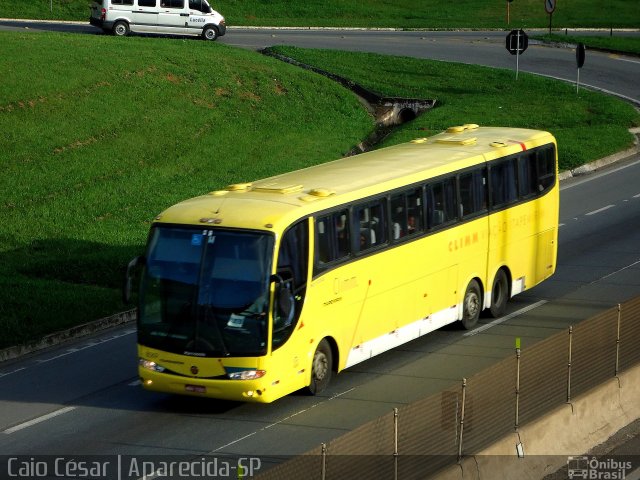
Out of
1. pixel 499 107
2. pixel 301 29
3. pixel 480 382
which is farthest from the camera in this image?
pixel 301 29

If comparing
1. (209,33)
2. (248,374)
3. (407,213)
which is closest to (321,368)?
(248,374)

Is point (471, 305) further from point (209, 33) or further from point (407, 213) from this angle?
point (209, 33)

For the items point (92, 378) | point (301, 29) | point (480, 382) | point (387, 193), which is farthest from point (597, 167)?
point (301, 29)

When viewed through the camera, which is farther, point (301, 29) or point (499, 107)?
point (301, 29)

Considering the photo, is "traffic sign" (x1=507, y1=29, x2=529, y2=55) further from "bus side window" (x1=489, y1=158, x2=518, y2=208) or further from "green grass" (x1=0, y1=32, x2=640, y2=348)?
"bus side window" (x1=489, y1=158, x2=518, y2=208)

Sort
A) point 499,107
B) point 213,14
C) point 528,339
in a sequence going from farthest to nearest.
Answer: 1. point 213,14
2. point 499,107
3. point 528,339

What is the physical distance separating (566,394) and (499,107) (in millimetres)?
28149

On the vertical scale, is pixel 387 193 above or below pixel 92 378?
above

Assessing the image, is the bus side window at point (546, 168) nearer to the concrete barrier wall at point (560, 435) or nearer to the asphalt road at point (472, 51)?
the concrete barrier wall at point (560, 435)

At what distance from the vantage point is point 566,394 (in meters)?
15.5

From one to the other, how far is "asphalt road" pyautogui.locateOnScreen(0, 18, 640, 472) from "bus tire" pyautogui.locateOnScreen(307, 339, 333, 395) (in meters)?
0.16

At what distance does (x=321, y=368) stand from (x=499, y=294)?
5.59m

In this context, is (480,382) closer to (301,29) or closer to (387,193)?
(387,193)

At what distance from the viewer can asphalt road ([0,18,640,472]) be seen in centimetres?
1580
